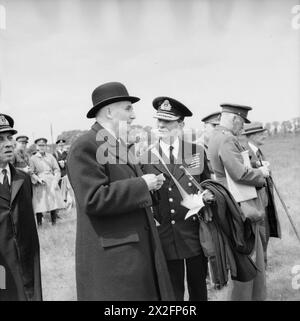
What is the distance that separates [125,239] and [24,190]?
1058mm

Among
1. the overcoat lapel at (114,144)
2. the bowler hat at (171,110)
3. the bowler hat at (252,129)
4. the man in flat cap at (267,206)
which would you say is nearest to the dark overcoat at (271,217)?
the man in flat cap at (267,206)

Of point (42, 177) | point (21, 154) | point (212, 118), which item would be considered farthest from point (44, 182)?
point (212, 118)

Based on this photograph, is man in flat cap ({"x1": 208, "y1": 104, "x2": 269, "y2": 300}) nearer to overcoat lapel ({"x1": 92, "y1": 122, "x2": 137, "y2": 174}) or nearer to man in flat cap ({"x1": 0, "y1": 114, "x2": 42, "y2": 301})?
overcoat lapel ({"x1": 92, "y1": 122, "x2": 137, "y2": 174})

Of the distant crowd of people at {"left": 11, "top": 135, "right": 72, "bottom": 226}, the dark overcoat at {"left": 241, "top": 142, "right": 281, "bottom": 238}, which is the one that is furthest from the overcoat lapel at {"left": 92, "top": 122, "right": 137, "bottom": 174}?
the distant crowd of people at {"left": 11, "top": 135, "right": 72, "bottom": 226}

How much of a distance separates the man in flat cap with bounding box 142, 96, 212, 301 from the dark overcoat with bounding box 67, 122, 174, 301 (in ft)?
1.50

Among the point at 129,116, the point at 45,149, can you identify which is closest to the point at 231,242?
the point at 129,116

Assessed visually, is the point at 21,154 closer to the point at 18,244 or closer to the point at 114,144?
the point at 18,244

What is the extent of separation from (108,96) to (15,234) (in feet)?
3.96

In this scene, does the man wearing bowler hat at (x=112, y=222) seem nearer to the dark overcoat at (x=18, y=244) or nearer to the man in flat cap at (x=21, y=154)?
the dark overcoat at (x=18, y=244)

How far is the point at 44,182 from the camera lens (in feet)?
27.1

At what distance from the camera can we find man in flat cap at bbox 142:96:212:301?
2932mm

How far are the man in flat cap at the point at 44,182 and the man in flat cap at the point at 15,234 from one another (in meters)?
5.11

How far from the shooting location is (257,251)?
11.4 ft

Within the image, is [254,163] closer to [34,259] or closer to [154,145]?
[154,145]
